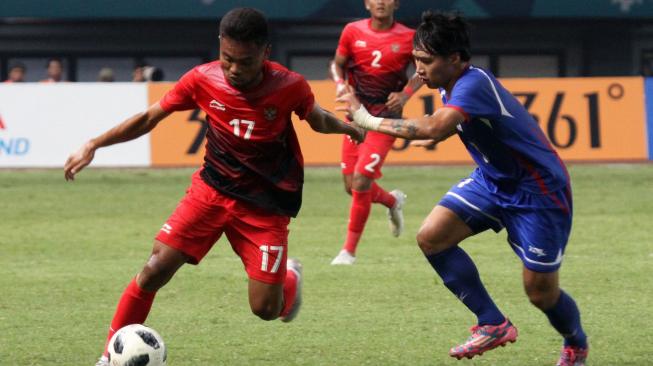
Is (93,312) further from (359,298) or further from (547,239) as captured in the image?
(547,239)

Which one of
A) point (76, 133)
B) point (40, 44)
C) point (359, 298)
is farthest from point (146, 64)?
point (359, 298)

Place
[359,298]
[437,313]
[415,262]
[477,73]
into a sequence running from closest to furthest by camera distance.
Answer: [477,73]
[437,313]
[359,298]
[415,262]

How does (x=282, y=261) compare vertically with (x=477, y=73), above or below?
below

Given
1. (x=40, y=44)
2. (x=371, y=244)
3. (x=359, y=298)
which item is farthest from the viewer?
(x=40, y=44)

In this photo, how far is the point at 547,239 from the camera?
6793 millimetres

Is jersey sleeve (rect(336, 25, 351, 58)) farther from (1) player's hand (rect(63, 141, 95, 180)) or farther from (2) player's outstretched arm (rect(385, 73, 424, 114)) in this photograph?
(1) player's hand (rect(63, 141, 95, 180))

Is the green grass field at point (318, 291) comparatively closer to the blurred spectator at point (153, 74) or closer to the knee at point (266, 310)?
the knee at point (266, 310)

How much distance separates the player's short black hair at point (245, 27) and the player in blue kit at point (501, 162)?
2.44ft

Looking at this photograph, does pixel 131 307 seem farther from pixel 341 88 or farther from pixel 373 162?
pixel 373 162

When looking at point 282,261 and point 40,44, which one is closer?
point 282,261

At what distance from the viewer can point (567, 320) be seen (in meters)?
6.90

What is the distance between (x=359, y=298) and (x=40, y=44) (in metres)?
19.3

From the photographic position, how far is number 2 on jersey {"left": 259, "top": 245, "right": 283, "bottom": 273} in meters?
6.96

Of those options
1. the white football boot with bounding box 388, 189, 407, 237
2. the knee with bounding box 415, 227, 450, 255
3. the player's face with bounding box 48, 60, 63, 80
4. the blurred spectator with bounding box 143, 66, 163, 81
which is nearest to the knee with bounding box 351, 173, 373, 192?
the white football boot with bounding box 388, 189, 407, 237
